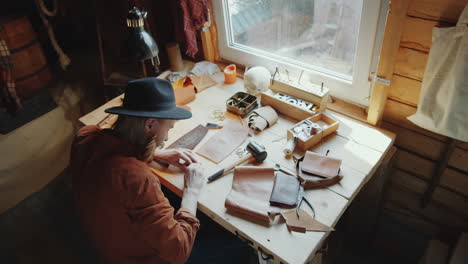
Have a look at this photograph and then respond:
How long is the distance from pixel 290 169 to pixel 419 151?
717mm

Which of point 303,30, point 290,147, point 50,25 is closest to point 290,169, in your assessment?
point 290,147

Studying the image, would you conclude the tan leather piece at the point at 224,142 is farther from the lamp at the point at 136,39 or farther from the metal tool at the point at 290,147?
the lamp at the point at 136,39

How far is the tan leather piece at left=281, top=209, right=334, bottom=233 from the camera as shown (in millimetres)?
1172

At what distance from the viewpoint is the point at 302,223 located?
1.19m

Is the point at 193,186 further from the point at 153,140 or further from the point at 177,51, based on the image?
the point at 177,51

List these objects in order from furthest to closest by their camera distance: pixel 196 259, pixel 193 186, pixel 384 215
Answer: pixel 384 215
pixel 196 259
pixel 193 186

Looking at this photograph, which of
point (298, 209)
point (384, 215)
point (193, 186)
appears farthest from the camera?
point (384, 215)

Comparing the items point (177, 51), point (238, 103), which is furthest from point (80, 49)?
point (238, 103)

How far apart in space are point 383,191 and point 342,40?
2.79 feet

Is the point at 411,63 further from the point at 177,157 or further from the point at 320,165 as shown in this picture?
the point at 177,157

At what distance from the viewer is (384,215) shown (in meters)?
2.06

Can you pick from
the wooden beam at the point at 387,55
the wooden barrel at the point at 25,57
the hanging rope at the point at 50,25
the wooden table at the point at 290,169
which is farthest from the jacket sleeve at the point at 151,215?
the hanging rope at the point at 50,25

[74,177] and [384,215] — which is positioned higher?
[74,177]

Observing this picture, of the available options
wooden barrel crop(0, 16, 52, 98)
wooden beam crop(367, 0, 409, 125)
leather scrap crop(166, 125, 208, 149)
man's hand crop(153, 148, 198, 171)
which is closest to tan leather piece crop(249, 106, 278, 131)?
leather scrap crop(166, 125, 208, 149)
